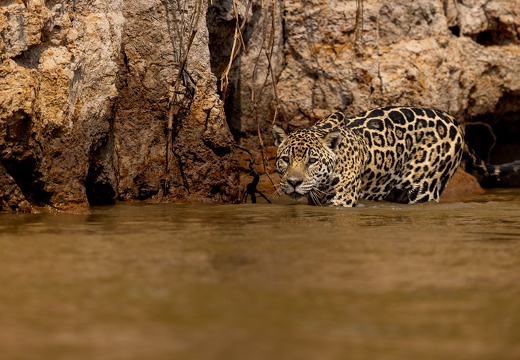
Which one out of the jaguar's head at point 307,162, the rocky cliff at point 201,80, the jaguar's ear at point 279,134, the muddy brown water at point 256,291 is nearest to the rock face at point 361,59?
the rocky cliff at point 201,80

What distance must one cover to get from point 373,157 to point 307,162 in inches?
42.2

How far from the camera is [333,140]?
9.12 metres

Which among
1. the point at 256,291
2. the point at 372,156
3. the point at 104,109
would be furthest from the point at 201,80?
the point at 256,291

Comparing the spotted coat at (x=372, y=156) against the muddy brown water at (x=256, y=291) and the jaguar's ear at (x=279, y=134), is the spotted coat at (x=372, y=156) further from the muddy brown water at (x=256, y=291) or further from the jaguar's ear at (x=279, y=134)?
the muddy brown water at (x=256, y=291)

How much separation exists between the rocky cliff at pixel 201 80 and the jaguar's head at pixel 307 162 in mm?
708

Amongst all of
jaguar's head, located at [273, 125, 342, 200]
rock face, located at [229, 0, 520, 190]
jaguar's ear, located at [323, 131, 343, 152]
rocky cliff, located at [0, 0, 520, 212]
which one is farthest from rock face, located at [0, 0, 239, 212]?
rock face, located at [229, 0, 520, 190]

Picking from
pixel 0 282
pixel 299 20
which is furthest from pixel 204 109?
pixel 0 282

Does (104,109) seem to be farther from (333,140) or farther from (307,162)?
(333,140)

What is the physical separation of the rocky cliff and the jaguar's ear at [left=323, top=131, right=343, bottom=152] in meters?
0.95

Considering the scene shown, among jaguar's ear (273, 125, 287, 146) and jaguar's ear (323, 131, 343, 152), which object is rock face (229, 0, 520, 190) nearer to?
jaguar's ear (273, 125, 287, 146)

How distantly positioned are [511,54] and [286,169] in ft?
14.7

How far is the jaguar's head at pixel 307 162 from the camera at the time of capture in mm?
8781

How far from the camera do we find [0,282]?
438 centimetres

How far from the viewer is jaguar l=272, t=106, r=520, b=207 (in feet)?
29.5
